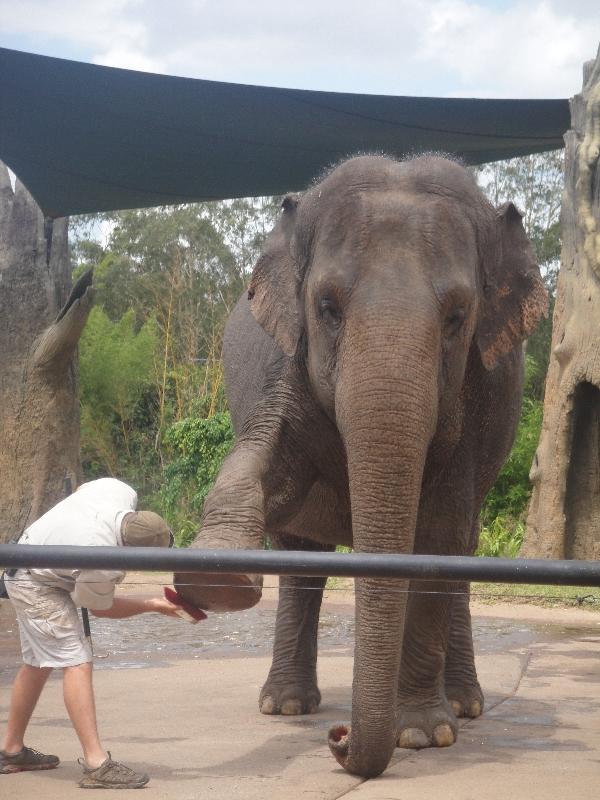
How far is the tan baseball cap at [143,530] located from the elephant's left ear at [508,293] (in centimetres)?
126

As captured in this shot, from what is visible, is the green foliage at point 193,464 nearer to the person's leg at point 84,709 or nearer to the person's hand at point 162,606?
the person's leg at point 84,709

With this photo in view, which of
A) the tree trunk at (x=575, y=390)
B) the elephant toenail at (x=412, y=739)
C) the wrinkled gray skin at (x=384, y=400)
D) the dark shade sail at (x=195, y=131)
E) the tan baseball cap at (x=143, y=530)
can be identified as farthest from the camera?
the tree trunk at (x=575, y=390)

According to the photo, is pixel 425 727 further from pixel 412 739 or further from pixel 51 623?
pixel 51 623

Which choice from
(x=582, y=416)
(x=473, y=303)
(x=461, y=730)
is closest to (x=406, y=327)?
(x=473, y=303)

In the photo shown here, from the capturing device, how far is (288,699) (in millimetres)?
4820

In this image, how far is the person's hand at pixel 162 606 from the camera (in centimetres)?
315

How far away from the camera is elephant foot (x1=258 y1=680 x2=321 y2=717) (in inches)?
189

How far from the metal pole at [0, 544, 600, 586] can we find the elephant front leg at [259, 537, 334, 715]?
2.66 metres

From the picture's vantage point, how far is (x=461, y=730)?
457 centimetres

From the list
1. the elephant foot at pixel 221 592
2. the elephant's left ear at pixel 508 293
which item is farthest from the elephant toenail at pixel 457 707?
the elephant foot at pixel 221 592

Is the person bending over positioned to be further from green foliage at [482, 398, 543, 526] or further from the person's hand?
green foliage at [482, 398, 543, 526]

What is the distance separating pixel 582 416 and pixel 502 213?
23.1 ft

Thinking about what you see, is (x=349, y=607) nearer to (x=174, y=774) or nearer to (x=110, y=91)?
(x=110, y=91)

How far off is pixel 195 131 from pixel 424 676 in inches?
213
